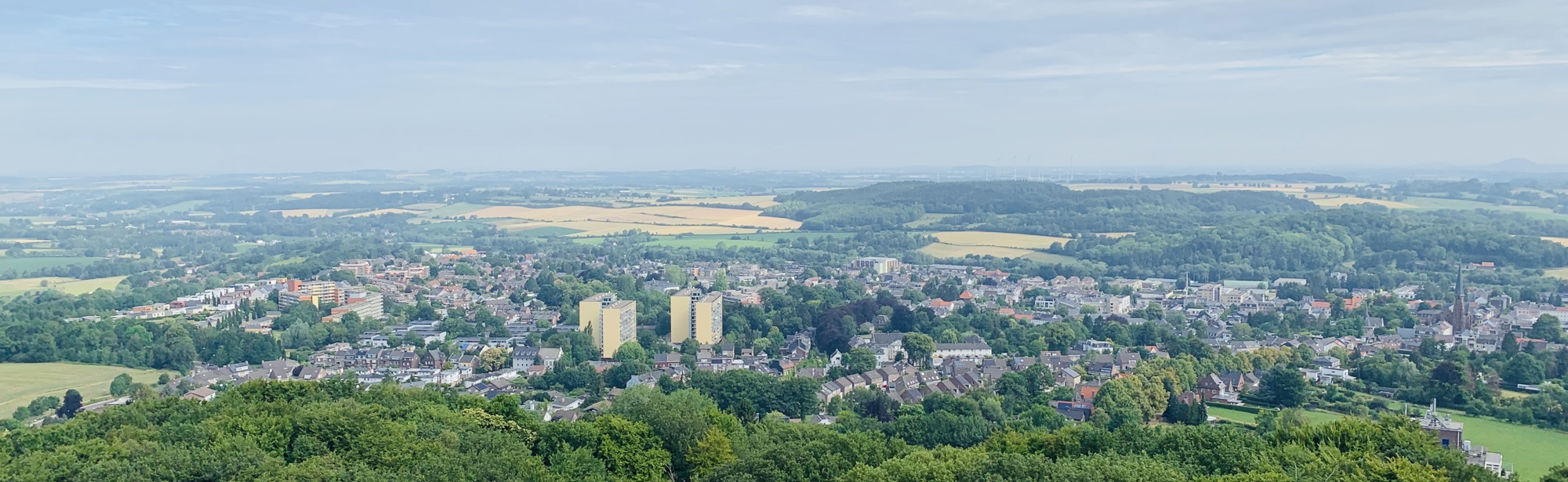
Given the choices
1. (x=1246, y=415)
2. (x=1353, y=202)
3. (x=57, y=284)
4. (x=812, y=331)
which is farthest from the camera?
(x=1353, y=202)

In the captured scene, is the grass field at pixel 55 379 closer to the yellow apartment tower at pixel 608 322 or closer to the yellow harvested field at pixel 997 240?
the yellow apartment tower at pixel 608 322

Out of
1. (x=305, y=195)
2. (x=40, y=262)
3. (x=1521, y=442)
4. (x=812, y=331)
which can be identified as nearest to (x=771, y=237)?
(x=812, y=331)

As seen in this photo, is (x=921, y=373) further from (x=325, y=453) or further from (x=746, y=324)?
(x=325, y=453)

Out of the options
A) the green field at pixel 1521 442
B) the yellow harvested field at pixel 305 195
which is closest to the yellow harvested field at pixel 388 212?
the yellow harvested field at pixel 305 195

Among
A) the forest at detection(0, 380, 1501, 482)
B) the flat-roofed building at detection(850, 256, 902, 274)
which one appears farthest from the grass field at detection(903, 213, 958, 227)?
the forest at detection(0, 380, 1501, 482)

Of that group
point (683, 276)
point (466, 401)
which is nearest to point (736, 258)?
point (683, 276)

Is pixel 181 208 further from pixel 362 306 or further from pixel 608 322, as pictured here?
pixel 608 322
